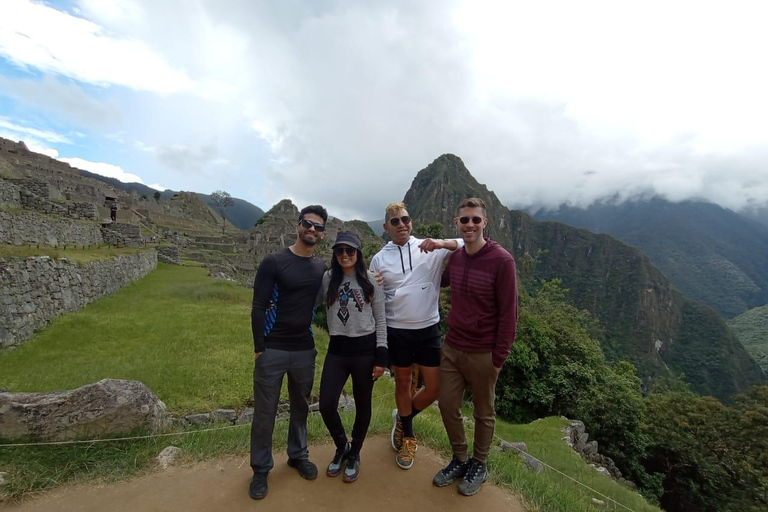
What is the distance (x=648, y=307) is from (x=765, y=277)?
9167 cm

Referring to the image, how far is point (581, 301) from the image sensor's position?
103625mm

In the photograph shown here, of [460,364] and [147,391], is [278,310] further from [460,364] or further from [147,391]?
[147,391]

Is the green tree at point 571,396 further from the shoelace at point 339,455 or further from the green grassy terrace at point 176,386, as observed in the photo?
the shoelace at point 339,455

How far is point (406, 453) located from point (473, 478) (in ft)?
2.21

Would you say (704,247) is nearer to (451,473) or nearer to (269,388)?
(451,473)

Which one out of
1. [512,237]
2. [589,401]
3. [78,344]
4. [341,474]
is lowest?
[589,401]

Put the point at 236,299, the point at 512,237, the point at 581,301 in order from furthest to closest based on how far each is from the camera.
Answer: the point at 512,237, the point at 581,301, the point at 236,299

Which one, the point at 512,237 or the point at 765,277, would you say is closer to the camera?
the point at 512,237

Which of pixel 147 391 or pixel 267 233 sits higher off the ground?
pixel 267 233

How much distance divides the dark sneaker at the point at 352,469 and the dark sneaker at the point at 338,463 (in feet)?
0.27

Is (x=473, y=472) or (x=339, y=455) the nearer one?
(x=473, y=472)

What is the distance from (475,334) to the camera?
10.2 ft

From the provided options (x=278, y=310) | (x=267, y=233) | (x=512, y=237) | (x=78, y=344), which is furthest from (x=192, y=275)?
(x=512, y=237)

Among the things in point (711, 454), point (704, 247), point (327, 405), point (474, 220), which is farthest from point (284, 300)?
point (704, 247)
